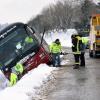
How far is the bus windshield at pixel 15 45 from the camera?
23.2 m

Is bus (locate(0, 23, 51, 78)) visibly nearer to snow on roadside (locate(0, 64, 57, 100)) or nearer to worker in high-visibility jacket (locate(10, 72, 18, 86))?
worker in high-visibility jacket (locate(10, 72, 18, 86))

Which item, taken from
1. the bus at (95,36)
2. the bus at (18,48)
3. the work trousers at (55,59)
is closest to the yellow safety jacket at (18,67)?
the bus at (18,48)

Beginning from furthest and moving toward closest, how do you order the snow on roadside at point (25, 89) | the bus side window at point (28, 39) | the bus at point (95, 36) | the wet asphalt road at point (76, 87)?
the bus at point (95, 36)
the bus side window at point (28, 39)
the wet asphalt road at point (76, 87)
the snow on roadside at point (25, 89)

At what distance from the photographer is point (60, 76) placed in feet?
68.0

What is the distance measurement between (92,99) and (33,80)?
14.8 ft

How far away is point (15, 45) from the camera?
23.5 metres

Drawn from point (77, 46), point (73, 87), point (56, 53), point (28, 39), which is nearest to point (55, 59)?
point (56, 53)

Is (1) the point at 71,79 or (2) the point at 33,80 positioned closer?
(2) the point at 33,80

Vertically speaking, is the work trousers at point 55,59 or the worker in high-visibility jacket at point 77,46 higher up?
the worker in high-visibility jacket at point 77,46

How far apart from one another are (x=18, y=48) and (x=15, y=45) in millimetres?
208

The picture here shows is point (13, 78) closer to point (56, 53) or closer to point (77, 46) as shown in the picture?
point (77, 46)

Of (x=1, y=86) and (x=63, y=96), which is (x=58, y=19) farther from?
(x=63, y=96)

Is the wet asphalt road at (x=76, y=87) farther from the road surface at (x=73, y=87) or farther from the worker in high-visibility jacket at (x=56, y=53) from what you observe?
the worker in high-visibility jacket at (x=56, y=53)

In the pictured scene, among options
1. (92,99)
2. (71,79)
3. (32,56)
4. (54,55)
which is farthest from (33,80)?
(54,55)
